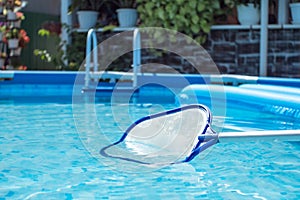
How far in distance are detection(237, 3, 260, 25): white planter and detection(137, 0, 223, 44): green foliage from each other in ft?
1.13

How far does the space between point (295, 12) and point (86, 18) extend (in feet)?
10.5

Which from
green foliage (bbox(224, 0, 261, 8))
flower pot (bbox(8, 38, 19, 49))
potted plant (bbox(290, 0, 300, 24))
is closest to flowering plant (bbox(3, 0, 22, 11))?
flower pot (bbox(8, 38, 19, 49))

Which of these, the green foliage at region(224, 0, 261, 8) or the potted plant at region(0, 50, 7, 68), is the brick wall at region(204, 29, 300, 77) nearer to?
the green foliage at region(224, 0, 261, 8)

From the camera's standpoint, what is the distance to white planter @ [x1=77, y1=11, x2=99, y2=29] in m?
8.79

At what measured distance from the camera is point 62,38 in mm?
9031

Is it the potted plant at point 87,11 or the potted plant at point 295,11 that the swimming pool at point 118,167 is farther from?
the potted plant at point 87,11

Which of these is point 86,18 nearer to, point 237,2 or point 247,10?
point 237,2

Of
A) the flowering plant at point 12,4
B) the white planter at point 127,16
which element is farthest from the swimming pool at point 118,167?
the flowering plant at point 12,4

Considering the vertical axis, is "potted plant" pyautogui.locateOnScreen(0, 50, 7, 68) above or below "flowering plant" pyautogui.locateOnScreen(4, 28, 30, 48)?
below

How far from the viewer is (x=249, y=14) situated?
7.76 m

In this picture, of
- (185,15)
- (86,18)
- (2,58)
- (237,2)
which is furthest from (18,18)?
(237,2)

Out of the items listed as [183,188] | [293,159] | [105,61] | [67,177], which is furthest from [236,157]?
[105,61]

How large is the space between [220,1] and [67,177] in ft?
18.9

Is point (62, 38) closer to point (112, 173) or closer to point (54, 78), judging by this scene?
point (54, 78)
